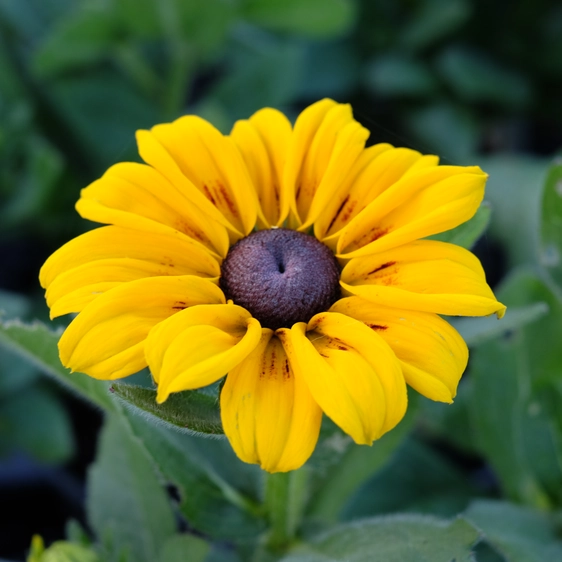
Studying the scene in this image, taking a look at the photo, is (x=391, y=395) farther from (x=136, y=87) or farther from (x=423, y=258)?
(x=136, y=87)

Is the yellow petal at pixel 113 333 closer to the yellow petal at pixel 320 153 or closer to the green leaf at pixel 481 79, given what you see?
the yellow petal at pixel 320 153

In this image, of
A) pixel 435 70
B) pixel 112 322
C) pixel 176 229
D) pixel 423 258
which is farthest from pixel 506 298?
pixel 435 70

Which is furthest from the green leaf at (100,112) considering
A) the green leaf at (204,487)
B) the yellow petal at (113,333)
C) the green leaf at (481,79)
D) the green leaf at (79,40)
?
the yellow petal at (113,333)

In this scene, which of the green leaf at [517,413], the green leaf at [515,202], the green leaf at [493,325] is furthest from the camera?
the green leaf at [515,202]

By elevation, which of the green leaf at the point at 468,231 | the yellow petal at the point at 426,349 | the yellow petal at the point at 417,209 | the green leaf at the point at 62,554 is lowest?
Result: the green leaf at the point at 62,554

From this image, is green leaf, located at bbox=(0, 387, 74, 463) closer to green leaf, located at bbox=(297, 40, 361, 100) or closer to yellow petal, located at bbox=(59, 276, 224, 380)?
yellow petal, located at bbox=(59, 276, 224, 380)

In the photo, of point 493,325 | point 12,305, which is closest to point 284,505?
point 493,325

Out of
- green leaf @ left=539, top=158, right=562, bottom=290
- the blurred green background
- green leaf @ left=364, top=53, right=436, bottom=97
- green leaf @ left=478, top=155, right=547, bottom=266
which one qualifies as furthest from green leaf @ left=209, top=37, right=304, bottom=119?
green leaf @ left=539, top=158, right=562, bottom=290

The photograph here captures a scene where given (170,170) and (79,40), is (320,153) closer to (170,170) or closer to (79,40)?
(170,170)
